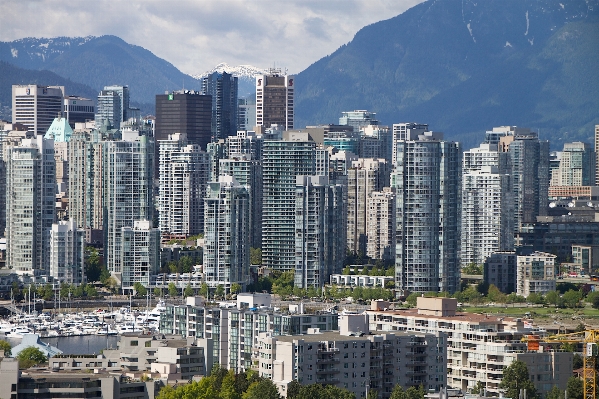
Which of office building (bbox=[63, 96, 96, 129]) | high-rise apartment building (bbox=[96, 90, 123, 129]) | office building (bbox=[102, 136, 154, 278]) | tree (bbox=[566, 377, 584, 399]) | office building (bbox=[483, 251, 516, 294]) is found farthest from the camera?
high-rise apartment building (bbox=[96, 90, 123, 129])

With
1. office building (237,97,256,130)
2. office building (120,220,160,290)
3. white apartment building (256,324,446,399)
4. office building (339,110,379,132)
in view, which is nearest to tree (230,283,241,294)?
office building (120,220,160,290)

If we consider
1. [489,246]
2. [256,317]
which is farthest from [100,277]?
[256,317]

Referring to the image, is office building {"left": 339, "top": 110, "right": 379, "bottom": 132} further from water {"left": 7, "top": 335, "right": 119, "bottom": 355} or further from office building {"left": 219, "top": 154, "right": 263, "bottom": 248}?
water {"left": 7, "top": 335, "right": 119, "bottom": 355}

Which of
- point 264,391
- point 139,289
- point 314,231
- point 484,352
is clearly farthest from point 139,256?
point 264,391

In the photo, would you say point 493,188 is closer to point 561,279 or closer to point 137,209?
point 561,279

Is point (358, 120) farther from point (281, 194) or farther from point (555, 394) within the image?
point (555, 394)

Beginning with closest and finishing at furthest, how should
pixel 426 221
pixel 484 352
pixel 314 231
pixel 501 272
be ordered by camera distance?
pixel 484 352 < pixel 426 221 < pixel 314 231 < pixel 501 272
